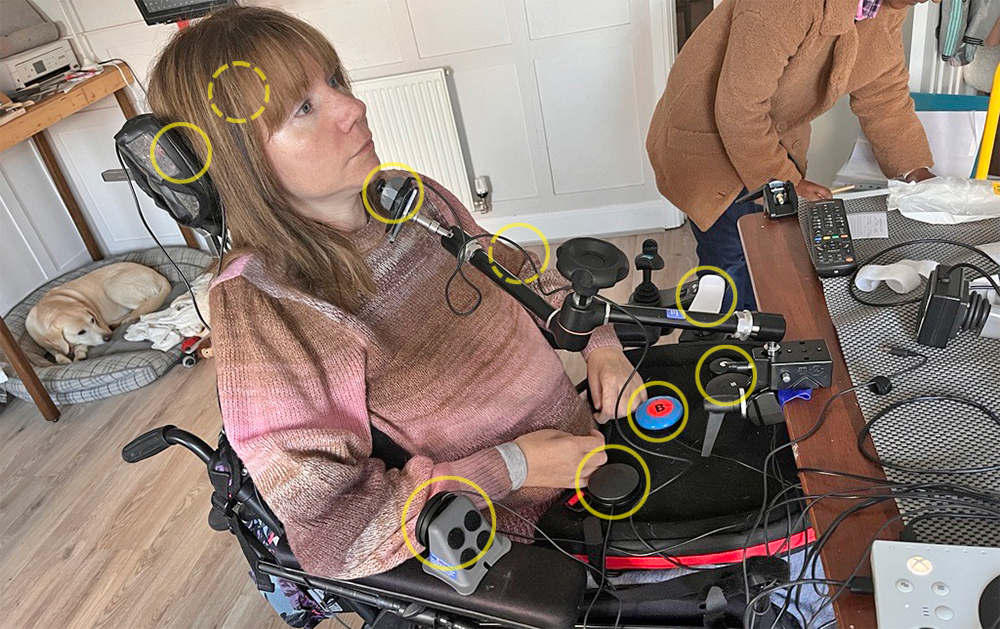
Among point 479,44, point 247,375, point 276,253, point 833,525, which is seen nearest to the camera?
point 833,525

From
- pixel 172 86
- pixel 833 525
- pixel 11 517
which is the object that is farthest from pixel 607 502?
pixel 11 517

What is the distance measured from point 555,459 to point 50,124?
2.66m

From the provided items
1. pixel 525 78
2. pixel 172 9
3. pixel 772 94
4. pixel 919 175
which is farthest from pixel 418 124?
pixel 919 175

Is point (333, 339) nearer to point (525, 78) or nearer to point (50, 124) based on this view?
point (525, 78)

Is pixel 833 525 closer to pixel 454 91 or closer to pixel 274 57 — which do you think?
pixel 274 57

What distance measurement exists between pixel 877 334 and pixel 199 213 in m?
0.92

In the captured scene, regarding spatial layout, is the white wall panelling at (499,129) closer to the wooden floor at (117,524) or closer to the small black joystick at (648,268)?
the wooden floor at (117,524)

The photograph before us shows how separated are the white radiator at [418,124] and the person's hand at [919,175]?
5.83 ft

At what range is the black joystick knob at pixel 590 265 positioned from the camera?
0.68m

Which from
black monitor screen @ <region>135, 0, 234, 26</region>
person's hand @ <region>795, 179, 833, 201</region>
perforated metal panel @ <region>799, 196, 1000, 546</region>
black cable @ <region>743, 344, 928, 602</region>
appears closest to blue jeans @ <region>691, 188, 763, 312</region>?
person's hand @ <region>795, 179, 833, 201</region>

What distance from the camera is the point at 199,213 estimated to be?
3.14 feet

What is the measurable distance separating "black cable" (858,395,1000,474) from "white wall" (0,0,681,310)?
2045 millimetres

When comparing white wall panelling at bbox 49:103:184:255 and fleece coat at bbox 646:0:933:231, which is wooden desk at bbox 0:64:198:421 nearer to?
white wall panelling at bbox 49:103:184:255

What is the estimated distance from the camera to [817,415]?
878 millimetres
